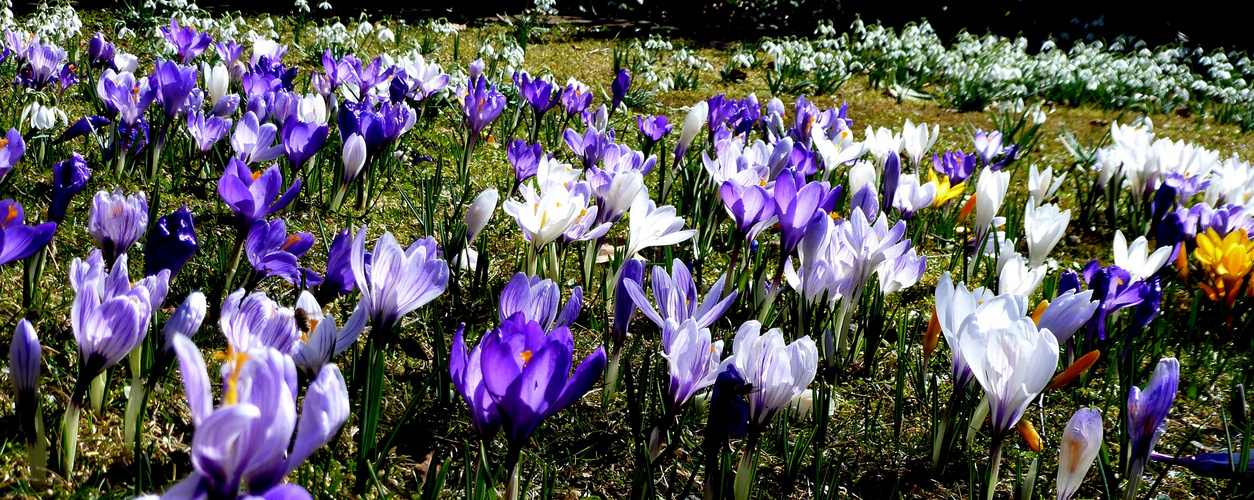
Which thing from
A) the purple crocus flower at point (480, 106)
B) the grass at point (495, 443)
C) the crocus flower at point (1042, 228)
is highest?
the purple crocus flower at point (480, 106)

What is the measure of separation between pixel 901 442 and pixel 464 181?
1.63m

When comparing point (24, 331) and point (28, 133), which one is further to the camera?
point (28, 133)

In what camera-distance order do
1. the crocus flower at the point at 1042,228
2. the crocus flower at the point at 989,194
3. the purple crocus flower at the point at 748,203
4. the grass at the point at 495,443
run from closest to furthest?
the grass at the point at 495,443 → the purple crocus flower at the point at 748,203 → the crocus flower at the point at 1042,228 → the crocus flower at the point at 989,194

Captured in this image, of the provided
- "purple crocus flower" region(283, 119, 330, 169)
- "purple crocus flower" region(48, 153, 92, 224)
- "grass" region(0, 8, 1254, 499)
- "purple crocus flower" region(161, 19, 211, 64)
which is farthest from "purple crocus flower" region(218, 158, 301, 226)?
"purple crocus flower" region(161, 19, 211, 64)

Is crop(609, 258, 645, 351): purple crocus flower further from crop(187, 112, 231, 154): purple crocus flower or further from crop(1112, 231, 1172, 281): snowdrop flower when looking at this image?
crop(187, 112, 231, 154): purple crocus flower

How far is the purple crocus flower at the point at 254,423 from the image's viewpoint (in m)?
0.59

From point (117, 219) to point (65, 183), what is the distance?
0.36 m

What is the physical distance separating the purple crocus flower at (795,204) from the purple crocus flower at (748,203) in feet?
0.20

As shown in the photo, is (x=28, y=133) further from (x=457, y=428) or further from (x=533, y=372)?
(x=533, y=372)

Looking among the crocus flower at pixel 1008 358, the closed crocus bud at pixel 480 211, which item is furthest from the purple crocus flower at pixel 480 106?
the crocus flower at pixel 1008 358

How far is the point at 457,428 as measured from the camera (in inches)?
56.6

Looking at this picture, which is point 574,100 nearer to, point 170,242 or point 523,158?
point 523,158

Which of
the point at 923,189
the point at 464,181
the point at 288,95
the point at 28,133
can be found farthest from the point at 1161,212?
the point at 28,133

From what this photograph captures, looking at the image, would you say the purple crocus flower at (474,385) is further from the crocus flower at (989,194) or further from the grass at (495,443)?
the crocus flower at (989,194)
